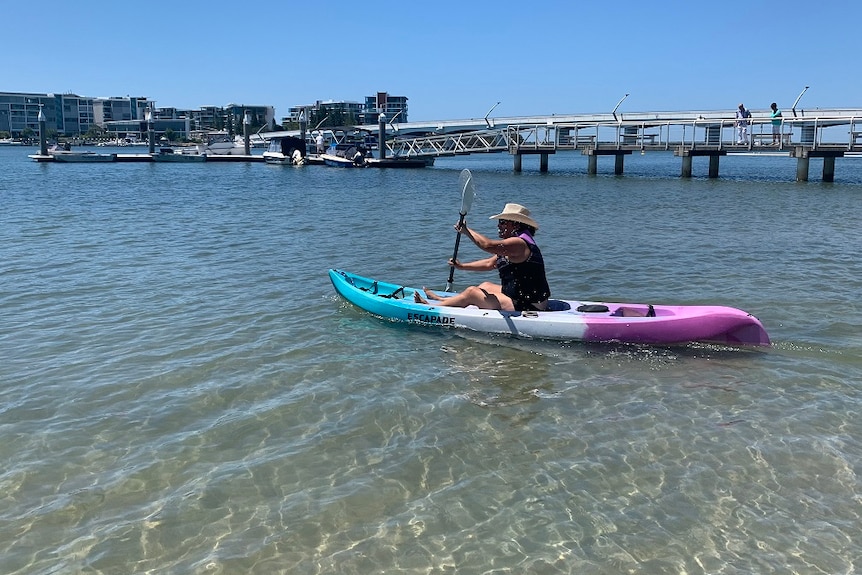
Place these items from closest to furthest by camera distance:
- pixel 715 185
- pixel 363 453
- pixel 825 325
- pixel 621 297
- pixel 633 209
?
pixel 363 453 → pixel 825 325 → pixel 621 297 → pixel 633 209 → pixel 715 185

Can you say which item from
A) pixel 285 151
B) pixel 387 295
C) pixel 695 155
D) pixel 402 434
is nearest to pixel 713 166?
pixel 695 155

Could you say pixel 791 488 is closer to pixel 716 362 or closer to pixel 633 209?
pixel 716 362

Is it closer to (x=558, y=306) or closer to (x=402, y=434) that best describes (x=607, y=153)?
(x=558, y=306)

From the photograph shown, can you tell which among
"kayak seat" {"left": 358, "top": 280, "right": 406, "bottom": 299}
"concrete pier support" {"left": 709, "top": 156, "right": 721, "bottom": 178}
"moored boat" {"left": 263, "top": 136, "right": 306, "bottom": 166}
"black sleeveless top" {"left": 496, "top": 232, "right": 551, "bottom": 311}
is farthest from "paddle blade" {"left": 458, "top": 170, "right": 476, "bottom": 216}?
"moored boat" {"left": 263, "top": 136, "right": 306, "bottom": 166}

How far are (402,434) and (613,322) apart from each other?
13.1 feet

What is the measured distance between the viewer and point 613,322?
969 centimetres

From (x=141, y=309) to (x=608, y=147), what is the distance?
183ft

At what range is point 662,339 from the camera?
31.8 feet

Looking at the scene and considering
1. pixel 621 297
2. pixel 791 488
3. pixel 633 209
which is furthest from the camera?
pixel 633 209

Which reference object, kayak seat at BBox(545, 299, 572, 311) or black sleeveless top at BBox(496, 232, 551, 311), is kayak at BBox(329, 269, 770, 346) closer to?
kayak seat at BBox(545, 299, 572, 311)

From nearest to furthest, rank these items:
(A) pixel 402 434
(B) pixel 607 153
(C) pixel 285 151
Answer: (A) pixel 402 434, (B) pixel 607 153, (C) pixel 285 151

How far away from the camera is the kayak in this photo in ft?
31.5

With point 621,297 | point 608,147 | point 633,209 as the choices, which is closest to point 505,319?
point 621,297

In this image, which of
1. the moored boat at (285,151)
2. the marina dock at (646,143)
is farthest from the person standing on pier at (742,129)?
the moored boat at (285,151)
